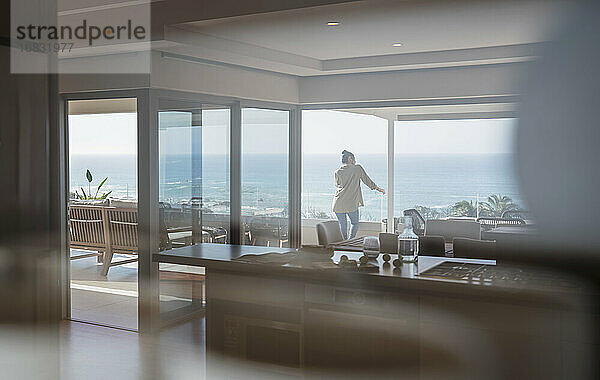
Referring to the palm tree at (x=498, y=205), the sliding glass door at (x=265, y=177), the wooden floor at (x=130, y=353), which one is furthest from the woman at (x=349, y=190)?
the wooden floor at (x=130, y=353)

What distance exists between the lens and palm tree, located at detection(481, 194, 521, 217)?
1.70 m

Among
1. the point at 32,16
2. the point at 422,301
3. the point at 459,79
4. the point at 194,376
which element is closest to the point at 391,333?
the point at 422,301

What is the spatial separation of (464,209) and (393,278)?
895 millimetres

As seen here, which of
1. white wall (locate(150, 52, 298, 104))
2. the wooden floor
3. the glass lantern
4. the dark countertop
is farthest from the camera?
white wall (locate(150, 52, 298, 104))

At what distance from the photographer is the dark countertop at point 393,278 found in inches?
35.2

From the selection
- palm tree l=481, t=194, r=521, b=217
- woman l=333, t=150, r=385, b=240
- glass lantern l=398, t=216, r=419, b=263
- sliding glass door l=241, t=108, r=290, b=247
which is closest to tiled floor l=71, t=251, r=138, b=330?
sliding glass door l=241, t=108, r=290, b=247

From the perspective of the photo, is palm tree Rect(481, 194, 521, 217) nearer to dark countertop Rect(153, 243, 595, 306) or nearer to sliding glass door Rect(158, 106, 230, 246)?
dark countertop Rect(153, 243, 595, 306)

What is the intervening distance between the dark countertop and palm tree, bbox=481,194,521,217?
622mm

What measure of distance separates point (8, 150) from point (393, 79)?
140cm

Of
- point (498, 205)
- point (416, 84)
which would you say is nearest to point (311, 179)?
point (416, 84)

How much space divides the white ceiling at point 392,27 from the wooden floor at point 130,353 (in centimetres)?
80

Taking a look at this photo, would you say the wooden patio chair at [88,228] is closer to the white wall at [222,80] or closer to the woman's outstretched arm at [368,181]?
the white wall at [222,80]

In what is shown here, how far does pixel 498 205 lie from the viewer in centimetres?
171

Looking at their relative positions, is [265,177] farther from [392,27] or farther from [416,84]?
[392,27]
